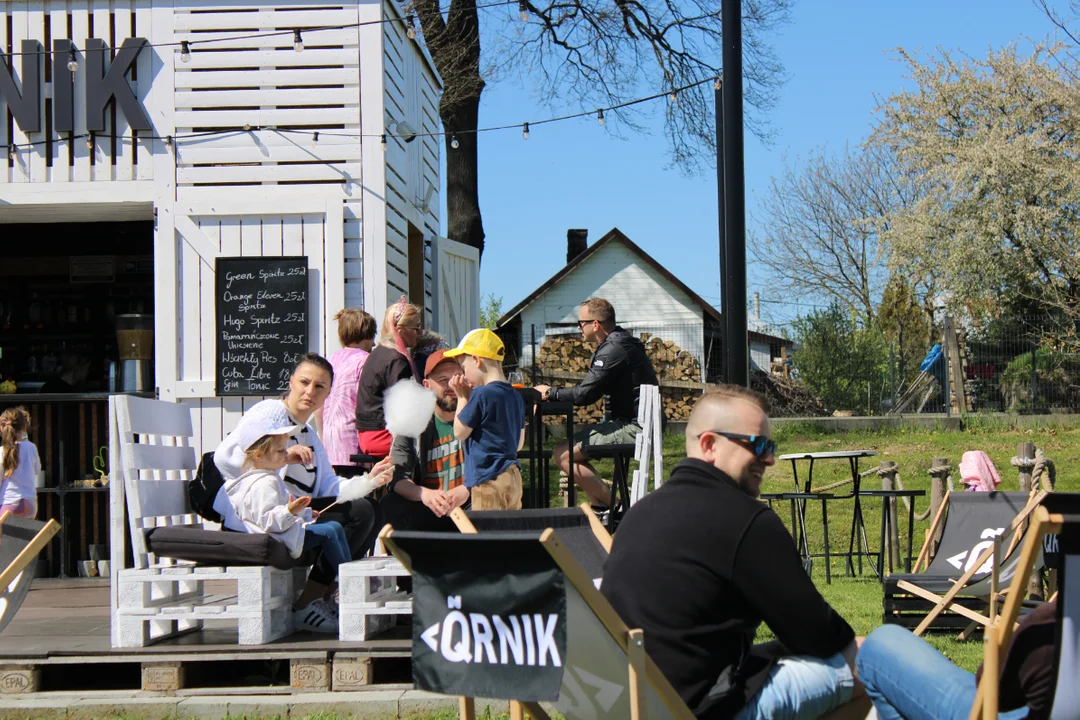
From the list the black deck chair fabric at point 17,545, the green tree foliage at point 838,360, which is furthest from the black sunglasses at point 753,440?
the green tree foliage at point 838,360

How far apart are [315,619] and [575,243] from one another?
28721 mm

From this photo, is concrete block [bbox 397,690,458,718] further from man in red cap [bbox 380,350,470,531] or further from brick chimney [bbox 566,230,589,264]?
brick chimney [bbox 566,230,589,264]

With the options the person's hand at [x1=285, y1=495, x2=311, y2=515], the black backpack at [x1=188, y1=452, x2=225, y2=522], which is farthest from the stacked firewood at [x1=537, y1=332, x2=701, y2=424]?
the person's hand at [x1=285, y1=495, x2=311, y2=515]

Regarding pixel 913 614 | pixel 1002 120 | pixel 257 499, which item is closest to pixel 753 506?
pixel 257 499

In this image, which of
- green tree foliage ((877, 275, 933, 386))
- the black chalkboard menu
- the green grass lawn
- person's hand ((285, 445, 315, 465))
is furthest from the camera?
green tree foliage ((877, 275, 933, 386))

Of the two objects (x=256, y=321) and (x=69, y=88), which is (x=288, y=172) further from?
(x=69, y=88)

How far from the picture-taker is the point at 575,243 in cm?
3331

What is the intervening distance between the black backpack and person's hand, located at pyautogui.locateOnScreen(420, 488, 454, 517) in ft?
2.90

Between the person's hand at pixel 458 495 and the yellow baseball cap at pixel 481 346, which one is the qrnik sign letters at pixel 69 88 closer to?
the yellow baseball cap at pixel 481 346

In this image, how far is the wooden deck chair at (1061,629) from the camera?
8.57ft

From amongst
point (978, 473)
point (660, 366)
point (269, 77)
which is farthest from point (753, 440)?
point (660, 366)

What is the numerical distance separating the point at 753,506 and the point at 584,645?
1.75 feet

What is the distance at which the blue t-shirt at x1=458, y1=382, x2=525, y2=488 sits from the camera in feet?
16.8

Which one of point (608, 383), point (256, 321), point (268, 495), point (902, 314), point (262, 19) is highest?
point (262, 19)
